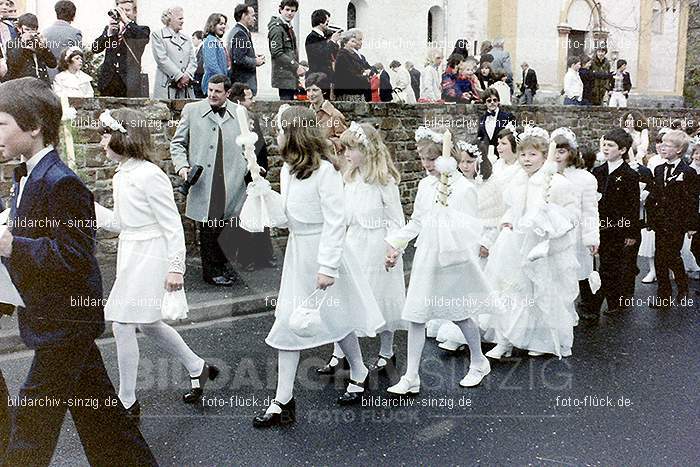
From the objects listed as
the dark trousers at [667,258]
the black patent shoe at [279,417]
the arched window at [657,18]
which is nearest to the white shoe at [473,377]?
the black patent shoe at [279,417]

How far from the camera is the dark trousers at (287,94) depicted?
37.4 feet

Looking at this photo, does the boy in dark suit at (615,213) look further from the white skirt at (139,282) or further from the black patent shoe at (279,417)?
the white skirt at (139,282)

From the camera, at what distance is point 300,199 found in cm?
496

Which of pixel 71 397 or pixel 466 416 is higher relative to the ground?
pixel 71 397

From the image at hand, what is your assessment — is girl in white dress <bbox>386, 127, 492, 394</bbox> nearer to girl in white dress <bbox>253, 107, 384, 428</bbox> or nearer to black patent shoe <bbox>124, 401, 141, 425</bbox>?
girl in white dress <bbox>253, 107, 384, 428</bbox>

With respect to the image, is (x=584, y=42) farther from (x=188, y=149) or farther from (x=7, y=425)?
(x=7, y=425)

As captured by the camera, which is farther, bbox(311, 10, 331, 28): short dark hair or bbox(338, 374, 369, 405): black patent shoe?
bbox(311, 10, 331, 28): short dark hair

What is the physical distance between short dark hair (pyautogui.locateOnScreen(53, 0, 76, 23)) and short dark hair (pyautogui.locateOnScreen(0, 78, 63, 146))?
7.06 meters

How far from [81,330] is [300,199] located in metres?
2.00

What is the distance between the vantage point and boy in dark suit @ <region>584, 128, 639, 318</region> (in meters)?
7.91

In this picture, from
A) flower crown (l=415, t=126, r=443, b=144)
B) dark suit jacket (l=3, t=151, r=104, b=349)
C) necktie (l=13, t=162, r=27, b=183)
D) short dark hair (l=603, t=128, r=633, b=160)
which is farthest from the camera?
short dark hair (l=603, t=128, r=633, b=160)

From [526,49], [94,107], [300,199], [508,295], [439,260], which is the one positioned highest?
[526,49]

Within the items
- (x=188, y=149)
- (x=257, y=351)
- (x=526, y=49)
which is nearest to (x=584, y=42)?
(x=526, y=49)

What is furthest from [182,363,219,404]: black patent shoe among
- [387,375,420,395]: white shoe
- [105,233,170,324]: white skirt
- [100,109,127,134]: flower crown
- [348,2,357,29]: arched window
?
[348,2,357,29]: arched window
